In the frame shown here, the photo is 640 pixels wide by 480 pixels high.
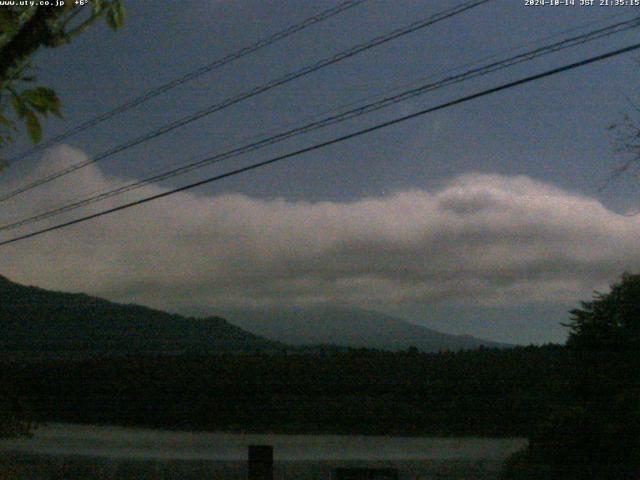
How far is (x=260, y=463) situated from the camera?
25.9 feet

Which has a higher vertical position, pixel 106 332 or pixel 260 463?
pixel 106 332

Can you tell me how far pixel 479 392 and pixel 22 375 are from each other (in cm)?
1326

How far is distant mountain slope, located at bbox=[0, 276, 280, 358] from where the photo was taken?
19.7 meters

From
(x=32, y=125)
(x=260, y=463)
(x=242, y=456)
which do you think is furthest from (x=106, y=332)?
(x=32, y=125)

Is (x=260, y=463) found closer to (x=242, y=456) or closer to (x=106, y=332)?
(x=242, y=456)

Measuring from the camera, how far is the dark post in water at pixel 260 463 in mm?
7906

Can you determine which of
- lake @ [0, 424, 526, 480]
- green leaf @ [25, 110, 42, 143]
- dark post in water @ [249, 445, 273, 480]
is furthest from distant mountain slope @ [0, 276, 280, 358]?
green leaf @ [25, 110, 42, 143]

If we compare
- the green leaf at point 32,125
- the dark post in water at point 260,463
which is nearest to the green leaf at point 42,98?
the green leaf at point 32,125

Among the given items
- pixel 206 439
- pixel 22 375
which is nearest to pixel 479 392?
pixel 206 439

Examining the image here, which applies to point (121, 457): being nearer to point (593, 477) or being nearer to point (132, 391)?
point (132, 391)

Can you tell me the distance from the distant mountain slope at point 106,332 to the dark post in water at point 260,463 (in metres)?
9.95

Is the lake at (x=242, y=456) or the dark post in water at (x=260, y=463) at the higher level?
the dark post in water at (x=260, y=463)

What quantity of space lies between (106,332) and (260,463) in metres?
13.7

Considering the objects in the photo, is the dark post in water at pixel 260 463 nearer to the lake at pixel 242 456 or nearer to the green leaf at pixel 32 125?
the lake at pixel 242 456
